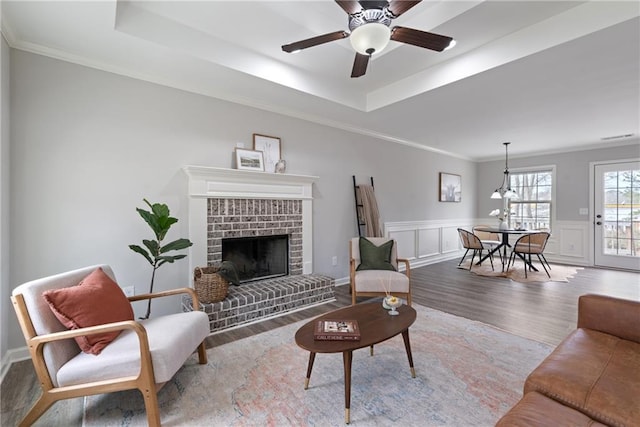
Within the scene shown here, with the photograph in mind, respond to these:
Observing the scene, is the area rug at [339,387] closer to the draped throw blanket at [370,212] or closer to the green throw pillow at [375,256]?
the green throw pillow at [375,256]

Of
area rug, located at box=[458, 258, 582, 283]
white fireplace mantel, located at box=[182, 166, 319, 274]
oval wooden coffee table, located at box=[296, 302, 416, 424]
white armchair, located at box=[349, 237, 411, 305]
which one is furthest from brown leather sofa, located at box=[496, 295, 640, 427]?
area rug, located at box=[458, 258, 582, 283]

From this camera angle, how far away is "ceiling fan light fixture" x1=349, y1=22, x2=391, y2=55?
1.67 meters

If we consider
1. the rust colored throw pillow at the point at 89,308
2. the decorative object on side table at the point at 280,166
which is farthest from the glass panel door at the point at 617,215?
the rust colored throw pillow at the point at 89,308

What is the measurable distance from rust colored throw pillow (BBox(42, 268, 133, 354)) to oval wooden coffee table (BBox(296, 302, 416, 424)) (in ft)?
3.75

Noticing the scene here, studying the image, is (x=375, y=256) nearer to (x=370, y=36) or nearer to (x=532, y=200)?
(x=370, y=36)

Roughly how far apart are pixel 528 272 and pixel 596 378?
4.84m

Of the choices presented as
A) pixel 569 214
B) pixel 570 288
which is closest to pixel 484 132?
pixel 570 288

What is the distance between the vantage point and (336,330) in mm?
1793

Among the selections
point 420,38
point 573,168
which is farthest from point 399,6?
point 573,168

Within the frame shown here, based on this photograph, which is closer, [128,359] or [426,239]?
[128,359]

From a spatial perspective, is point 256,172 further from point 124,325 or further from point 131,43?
point 124,325

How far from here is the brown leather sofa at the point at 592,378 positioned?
108 centimetres

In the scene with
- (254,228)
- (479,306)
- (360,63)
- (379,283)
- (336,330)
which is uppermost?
(360,63)

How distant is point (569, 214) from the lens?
6.29m
